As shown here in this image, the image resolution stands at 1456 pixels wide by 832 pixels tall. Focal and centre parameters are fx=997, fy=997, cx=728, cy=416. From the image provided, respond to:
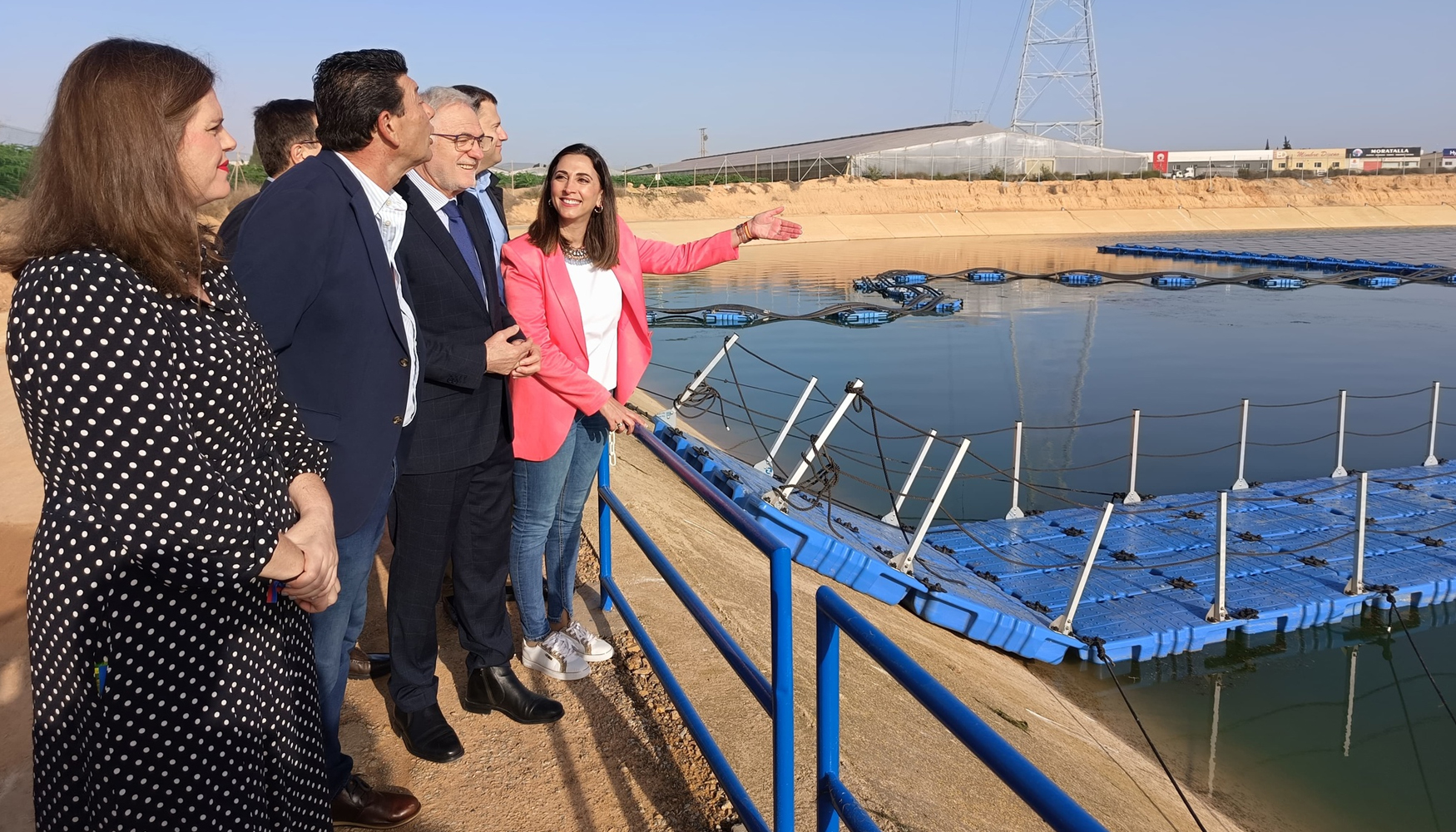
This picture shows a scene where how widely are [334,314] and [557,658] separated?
1.70 meters

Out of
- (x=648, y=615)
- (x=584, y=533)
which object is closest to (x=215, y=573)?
(x=648, y=615)

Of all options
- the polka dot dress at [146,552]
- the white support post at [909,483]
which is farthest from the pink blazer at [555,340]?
the white support post at [909,483]

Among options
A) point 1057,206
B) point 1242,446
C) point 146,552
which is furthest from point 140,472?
point 1057,206

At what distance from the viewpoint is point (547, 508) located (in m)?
3.35

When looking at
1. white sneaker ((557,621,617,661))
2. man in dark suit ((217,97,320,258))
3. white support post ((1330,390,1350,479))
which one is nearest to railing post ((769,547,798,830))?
white sneaker ((557,621,617,661))

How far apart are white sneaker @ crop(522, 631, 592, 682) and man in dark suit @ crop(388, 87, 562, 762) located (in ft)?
0.91

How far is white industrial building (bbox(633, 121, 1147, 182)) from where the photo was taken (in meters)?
56.0

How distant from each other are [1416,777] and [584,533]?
523cm

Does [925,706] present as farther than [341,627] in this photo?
No

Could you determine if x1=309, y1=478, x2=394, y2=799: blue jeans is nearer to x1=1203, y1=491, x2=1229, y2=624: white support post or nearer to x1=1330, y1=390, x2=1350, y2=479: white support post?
x1=1203, y1=491, x2=1229, y2=624: white support post

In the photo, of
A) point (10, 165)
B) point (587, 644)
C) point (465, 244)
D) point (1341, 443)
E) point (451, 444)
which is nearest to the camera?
point (451, 444)

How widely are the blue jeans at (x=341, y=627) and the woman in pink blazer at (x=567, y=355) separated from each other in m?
0.75

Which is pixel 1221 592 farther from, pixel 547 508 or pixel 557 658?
pixel 547 508

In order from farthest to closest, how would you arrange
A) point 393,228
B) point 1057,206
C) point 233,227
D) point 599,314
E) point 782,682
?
1. point 1057,206
2. point 599,314
3. point 233,227
4. point 393,228
5. point 782,682
